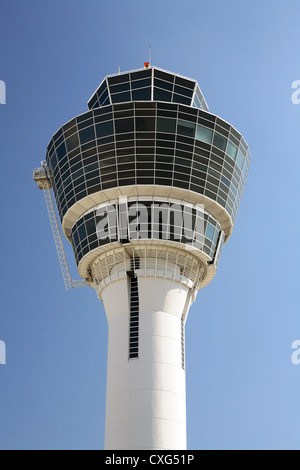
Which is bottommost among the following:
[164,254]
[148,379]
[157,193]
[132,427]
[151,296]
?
[132,427]

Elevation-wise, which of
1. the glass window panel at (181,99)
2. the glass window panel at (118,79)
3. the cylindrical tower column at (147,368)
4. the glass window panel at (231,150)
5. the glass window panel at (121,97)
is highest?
the glass window panel at (118,79)

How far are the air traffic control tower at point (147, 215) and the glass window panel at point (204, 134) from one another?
0.42ft

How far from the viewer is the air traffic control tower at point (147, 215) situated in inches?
2421

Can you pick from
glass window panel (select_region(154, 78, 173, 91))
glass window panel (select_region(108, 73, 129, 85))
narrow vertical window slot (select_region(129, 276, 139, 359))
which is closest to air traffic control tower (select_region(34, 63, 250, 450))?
narrow vertical window slot (select_region(129, 276, 139, 359))

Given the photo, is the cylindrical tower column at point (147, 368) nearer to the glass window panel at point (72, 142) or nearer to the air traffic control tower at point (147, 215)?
the air traffic control tower at point (147, 215)

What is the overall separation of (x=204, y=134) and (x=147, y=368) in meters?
25.3

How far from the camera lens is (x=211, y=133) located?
66.6 meters

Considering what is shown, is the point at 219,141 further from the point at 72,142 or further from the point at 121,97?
the point at 72,142

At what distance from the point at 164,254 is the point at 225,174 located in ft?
37.4

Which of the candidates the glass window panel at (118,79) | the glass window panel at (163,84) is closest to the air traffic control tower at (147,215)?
the glass window panel at (163,84)
